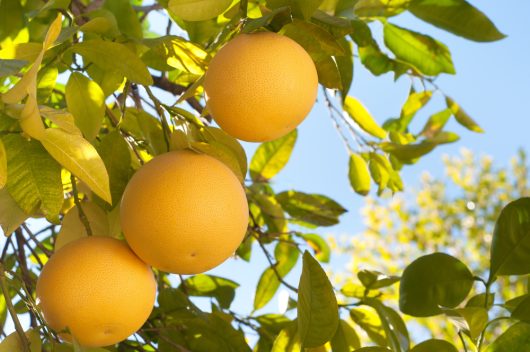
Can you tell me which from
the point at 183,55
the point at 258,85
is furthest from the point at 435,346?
the point at 183,55

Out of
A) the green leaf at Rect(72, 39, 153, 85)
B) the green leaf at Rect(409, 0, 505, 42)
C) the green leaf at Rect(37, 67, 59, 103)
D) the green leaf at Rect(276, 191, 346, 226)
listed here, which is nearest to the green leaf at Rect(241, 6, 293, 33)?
the green leaf at Rect(72, 39, 153, 85)

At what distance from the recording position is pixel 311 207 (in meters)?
1.69

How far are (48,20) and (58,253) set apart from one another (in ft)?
2.37

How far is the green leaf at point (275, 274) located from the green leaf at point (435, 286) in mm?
661

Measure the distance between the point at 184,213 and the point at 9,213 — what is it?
0.26 m

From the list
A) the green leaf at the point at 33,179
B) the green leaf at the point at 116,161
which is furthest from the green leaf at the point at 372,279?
the green leaf at the point at 33,179

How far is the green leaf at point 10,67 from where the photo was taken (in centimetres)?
68

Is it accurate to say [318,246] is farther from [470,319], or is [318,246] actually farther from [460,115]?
[470,319]

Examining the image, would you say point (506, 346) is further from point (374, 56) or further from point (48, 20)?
point (48, 20)

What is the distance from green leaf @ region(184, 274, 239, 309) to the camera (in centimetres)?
162

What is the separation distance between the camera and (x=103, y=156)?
96 cm

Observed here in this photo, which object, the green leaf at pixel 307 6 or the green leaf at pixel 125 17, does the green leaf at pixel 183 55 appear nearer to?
the green leaf at pixel 307 6

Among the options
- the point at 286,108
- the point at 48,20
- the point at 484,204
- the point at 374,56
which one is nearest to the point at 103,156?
the point at 286,108

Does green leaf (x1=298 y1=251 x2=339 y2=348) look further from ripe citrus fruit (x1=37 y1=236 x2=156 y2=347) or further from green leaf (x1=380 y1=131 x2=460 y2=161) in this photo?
green leaf (x1=380 y1=131 x2=460 y2=161)
